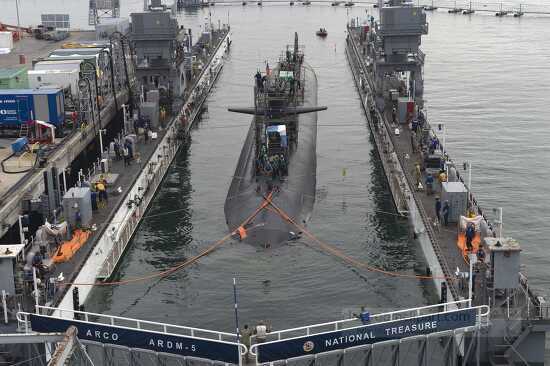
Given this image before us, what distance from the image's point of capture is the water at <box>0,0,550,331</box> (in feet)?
169

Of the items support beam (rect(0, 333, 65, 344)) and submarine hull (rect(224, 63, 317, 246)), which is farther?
submarine hull (rect(224, 63, 317, 246))

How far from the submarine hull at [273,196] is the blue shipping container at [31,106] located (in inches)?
705

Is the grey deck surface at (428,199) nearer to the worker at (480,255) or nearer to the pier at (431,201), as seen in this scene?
the pier at (431,201)

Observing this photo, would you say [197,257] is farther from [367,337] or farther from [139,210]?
[367,337]

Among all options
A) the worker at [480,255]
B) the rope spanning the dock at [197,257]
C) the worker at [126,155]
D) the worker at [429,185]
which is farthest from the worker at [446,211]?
the worker at [126,155]

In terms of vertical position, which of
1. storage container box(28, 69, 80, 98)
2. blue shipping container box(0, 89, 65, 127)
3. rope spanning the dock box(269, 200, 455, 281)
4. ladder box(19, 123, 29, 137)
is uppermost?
storage container box(28, 69, 80, 98)

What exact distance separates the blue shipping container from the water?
12.1 m

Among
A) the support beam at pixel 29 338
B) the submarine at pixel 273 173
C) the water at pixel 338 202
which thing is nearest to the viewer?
the support beam at pixel 29 338

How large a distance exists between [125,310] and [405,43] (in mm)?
46807

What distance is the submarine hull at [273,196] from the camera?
189 feet

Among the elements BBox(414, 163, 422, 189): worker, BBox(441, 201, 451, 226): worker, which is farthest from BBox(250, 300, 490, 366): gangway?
BBox(414, 163, 422, 189): worker

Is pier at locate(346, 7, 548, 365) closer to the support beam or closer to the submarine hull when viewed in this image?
the submarine hull

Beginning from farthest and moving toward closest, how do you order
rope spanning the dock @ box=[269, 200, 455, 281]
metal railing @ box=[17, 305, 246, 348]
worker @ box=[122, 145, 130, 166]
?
worker @ box=[122, 145, 130, 166]
rope spanning the dock @ box=[269, 200, 455, 281]
metal railing @ box=[17, 305, 246, 348]

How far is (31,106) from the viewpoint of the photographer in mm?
78562
